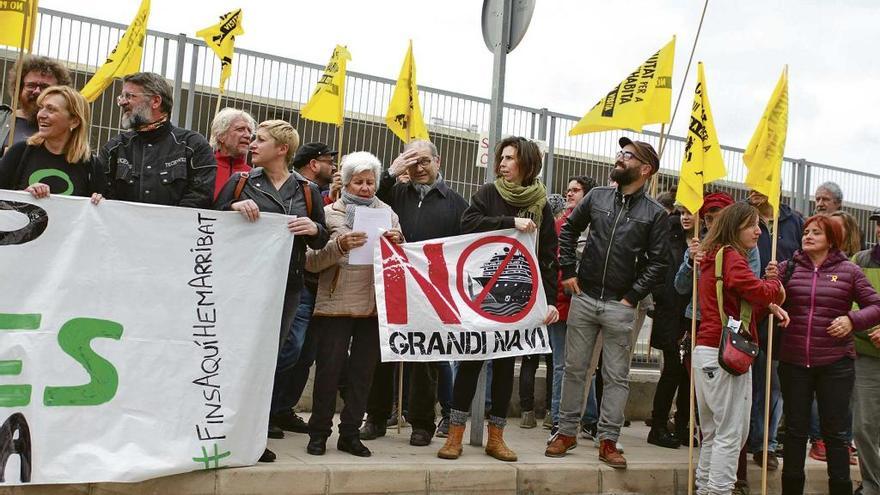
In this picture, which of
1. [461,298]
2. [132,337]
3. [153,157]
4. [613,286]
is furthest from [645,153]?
[132,337]

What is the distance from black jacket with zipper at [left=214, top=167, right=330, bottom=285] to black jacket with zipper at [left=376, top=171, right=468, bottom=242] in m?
0.92

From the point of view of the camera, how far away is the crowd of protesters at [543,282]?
19.8 ft

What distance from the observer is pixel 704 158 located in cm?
708

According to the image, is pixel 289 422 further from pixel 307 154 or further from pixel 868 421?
pixel 868 421

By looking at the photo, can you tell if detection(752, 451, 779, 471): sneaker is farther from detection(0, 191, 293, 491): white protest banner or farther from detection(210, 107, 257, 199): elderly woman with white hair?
detection(210, 107, 257, 199): elderly woman with white hair

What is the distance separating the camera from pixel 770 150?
7.02 metres

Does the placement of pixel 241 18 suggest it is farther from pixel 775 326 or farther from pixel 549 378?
pixel 775 326

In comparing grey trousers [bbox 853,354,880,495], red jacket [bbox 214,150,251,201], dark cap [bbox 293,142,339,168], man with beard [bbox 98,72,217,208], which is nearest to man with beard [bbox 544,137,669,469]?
grey trousers [bbox 853,354,880,495]

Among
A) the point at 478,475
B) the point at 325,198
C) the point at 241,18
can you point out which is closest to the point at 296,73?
the point at 241,18

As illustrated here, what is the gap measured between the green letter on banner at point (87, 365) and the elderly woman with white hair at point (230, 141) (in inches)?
75.9

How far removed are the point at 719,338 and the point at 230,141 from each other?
3.74 meters

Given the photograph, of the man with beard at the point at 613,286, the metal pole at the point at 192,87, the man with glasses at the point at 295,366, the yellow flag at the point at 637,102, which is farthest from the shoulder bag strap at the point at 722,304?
the metal pole at the point at 192,87

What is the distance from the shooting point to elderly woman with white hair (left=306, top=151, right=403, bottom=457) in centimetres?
618

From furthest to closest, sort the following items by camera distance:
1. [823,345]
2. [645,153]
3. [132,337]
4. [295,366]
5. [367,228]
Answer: [645,153]
[295,366]
[823,345]
[367,228]
[132,337]
